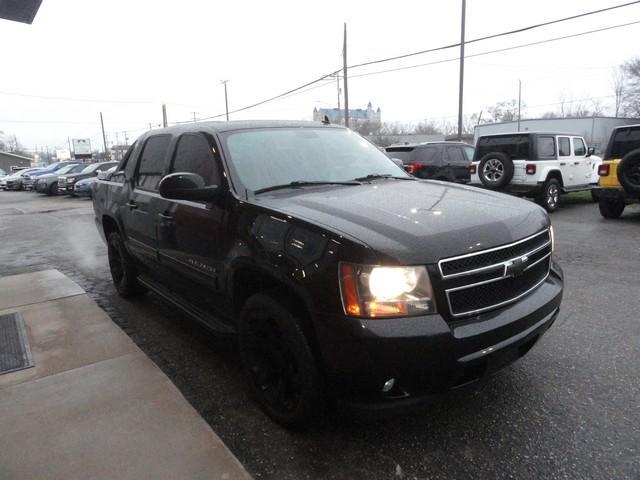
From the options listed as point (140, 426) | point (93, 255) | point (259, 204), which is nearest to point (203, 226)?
point (259, 204)

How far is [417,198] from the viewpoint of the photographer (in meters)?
2.80

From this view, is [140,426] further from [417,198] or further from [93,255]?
[93,255]

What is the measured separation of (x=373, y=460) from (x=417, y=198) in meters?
1.50

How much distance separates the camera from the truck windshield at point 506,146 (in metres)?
10.7

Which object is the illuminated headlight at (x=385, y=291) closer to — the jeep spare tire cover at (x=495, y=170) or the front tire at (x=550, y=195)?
the jeep spare tire cover at (x=495, y=170)

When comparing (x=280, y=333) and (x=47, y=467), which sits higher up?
(x=280, y=333)

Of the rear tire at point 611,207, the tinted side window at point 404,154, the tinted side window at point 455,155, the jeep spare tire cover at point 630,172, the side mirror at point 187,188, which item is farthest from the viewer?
the tinted side window at point 455,155

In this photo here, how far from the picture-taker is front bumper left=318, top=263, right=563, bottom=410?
6.61 feet

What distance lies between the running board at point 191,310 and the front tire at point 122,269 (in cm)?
48

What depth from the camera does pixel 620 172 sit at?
26.9ft

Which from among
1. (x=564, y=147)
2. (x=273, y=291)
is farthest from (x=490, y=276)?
(x=564, y=147)

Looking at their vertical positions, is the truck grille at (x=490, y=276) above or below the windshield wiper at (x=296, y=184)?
below

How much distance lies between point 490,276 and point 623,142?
8492 mm

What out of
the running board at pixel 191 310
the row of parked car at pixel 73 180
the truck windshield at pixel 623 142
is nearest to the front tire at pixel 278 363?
the running board at pixel 191 310
